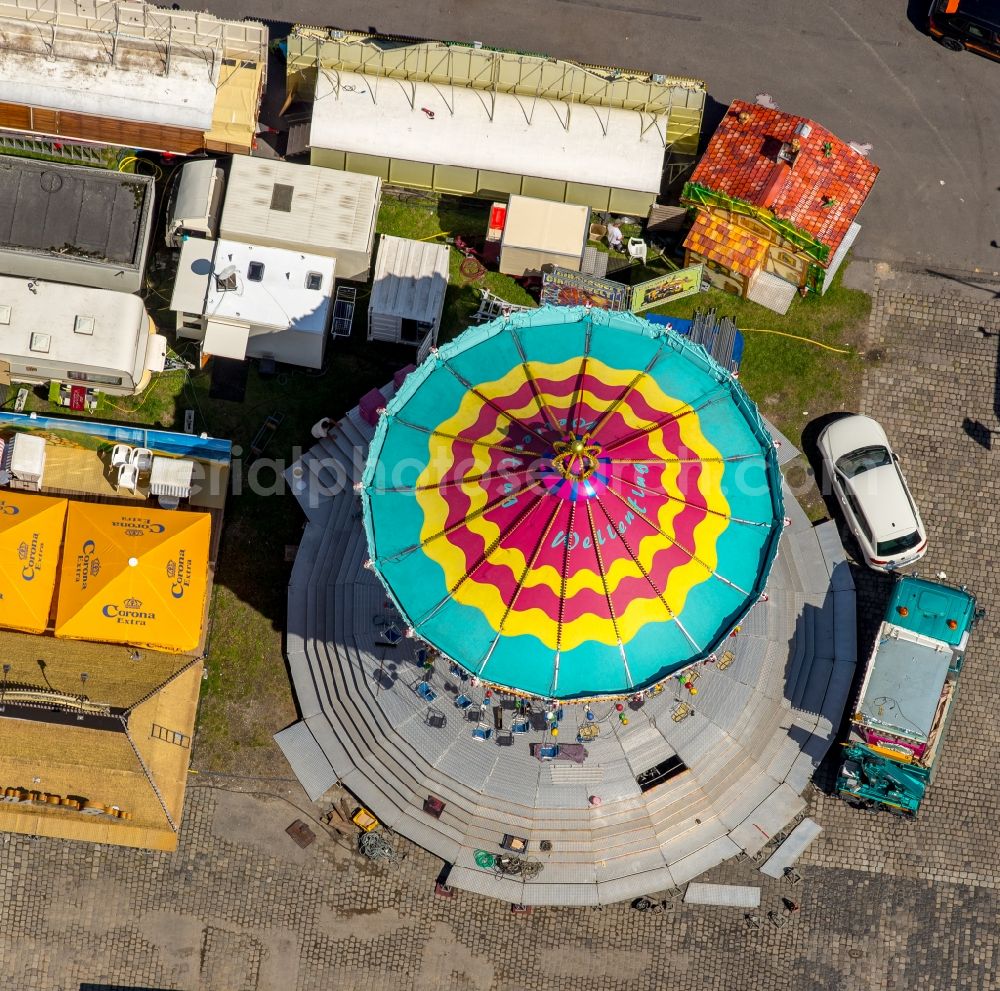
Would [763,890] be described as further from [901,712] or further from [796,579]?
[796,579]

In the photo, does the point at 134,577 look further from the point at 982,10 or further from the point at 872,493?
the point at 982,10

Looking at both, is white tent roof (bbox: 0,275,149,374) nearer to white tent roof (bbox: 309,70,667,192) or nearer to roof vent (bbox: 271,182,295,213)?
roof vent (bbox: 271,182,295,213)

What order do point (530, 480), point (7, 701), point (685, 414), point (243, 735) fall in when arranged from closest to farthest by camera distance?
point (530, 480) < point (685, 414) < point (7, 701) < point (243, 735)

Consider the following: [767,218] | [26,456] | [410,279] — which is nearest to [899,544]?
[767,218]

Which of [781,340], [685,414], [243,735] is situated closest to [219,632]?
[243,735]

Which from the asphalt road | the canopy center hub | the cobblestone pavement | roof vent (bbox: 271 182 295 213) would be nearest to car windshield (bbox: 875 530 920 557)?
the cobblestone pavement
